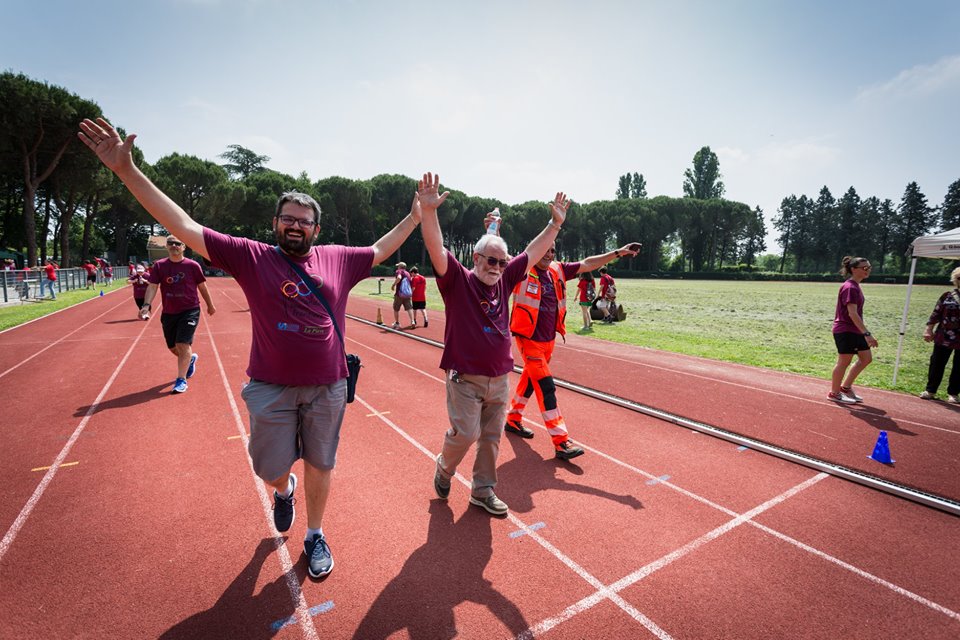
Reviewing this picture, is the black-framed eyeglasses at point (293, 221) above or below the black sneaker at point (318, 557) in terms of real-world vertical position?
above

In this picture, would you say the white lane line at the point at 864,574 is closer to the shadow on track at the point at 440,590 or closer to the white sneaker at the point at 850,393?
the shadow on track at the point at 440,590

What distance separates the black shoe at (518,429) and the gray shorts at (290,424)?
122 inches

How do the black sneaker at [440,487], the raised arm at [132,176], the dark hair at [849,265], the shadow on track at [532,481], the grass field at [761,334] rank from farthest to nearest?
the grass field at [761,334]
the dark hair at [849,265]
the shadow on track at [532,481]
the black sneaker at [440,487]
the raised arm at [132,176]

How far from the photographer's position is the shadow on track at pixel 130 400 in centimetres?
609

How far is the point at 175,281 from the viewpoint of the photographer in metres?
6.63

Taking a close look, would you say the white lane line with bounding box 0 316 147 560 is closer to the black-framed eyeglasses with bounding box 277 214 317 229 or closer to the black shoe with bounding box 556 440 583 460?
the black-framed eyeglasses with bounding box 277 214 317 229

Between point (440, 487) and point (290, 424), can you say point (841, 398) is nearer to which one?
point (440, 487)

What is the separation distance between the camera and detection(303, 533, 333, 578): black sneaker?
2.87 m

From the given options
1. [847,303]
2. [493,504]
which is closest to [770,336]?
[847,303]

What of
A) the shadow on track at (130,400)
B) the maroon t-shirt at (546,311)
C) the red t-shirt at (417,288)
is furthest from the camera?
the red t-shirt at (417,288)

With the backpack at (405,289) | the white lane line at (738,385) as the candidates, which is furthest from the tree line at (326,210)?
the white lane line at (738,385)

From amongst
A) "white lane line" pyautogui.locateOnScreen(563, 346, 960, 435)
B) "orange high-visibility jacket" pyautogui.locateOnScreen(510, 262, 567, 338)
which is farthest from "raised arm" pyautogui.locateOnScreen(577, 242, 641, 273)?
"white lane line" pyautogui.locateOnScreen(563, 346, 960, 435)

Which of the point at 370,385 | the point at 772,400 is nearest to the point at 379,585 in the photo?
the point at 370,385

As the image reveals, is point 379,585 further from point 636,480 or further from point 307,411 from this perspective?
point 636,480
